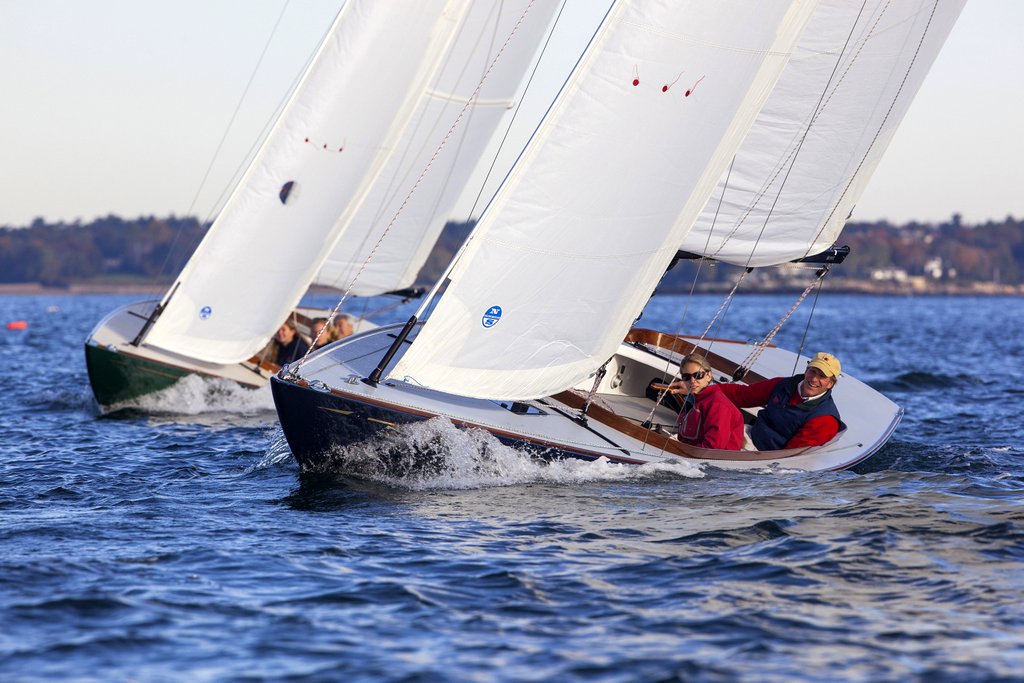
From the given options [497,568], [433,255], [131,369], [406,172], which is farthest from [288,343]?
[433,255]

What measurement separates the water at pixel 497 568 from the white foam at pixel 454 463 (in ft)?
0.06

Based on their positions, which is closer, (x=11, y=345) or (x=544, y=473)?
(x=544, y=473)

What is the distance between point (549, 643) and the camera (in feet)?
18.9

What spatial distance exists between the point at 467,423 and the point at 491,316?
0.83 metres

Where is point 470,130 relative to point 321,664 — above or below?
above

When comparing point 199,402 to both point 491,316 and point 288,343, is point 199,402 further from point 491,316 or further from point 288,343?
point 491,316

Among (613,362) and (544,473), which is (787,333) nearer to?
(613,362)

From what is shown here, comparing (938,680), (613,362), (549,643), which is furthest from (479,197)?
(938,680)

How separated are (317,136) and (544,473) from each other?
20.4 ft

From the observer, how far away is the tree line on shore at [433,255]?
120 m

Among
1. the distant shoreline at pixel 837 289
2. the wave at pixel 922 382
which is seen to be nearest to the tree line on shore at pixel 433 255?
the distant shoreline at pixel 837 289

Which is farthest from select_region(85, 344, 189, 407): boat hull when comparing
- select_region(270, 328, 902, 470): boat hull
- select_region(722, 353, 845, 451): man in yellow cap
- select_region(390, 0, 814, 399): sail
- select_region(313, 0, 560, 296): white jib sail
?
select_region(722, 353, 845, 451): man in yellow cap

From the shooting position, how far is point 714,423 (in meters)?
9.75

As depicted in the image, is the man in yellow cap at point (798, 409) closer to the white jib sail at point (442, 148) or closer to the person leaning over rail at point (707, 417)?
the person leaning over rail at point (707, 417)
